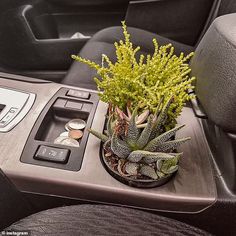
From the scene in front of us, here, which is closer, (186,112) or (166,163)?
(166,163)

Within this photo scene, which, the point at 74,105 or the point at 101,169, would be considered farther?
the point at 74,105

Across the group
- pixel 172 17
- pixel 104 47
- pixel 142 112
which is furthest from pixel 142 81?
pixel 172 17

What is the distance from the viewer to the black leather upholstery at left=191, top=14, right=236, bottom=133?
0.59m

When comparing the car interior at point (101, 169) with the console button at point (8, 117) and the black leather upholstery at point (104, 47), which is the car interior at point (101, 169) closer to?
the console button at point (8, 117)

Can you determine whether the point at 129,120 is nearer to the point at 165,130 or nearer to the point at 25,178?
the point at 165,130

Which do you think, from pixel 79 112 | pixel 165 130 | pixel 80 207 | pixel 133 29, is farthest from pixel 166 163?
pixel 133 29

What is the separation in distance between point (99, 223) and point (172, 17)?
977 mm

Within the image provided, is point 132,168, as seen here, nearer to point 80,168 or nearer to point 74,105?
point 80,168

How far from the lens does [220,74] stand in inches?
24.4

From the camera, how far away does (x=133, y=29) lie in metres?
1.30

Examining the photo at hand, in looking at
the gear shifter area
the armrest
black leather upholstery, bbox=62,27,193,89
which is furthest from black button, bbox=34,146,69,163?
the armrest

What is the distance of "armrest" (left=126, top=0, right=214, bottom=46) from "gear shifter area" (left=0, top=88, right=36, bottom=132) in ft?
2.25

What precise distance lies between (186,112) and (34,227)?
45 cm

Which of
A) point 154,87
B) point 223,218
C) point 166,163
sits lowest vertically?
point 223,218
